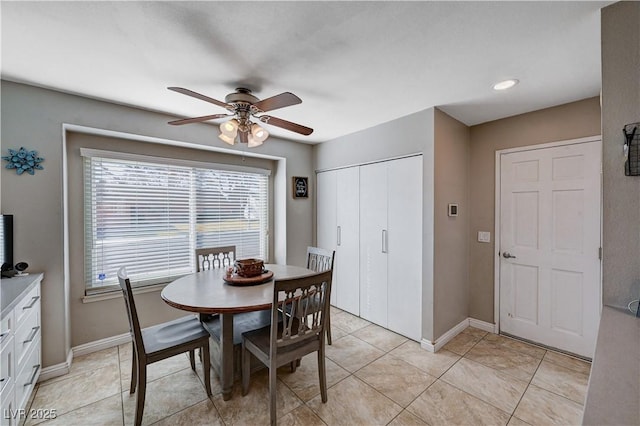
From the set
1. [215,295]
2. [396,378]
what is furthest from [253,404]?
[396,378]

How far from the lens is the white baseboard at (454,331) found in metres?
2.68

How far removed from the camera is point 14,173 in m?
2.11

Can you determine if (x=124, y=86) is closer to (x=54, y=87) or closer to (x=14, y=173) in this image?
(x=54, y=87)

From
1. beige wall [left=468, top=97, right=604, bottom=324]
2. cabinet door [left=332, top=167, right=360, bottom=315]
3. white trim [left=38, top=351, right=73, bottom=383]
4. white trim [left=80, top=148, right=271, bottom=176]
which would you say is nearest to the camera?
white trim [left=38, top=351, right=73, bottom=383]

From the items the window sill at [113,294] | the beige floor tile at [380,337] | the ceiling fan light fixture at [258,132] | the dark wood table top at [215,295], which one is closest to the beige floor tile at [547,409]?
the beige floor tile at [380,337]

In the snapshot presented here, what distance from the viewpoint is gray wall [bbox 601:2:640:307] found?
1.25 meters

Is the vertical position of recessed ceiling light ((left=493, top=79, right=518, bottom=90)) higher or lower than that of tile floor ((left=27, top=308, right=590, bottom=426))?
higher

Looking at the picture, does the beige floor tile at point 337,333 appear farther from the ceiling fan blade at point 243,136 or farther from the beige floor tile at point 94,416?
the ceiling fan blade at point 243,136

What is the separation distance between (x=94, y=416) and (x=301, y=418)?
1.41m

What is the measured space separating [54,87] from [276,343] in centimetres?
273

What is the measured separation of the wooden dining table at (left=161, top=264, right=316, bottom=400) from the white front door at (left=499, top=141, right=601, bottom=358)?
2.69 m

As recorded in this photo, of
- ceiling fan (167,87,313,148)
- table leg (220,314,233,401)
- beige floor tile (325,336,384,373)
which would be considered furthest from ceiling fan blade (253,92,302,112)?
beige floor tile (325,336,384,373)

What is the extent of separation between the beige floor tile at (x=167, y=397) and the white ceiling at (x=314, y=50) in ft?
7.91

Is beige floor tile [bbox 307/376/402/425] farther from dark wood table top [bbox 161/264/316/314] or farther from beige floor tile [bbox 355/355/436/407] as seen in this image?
dark wood table top [bbox 161/264/316/314]
